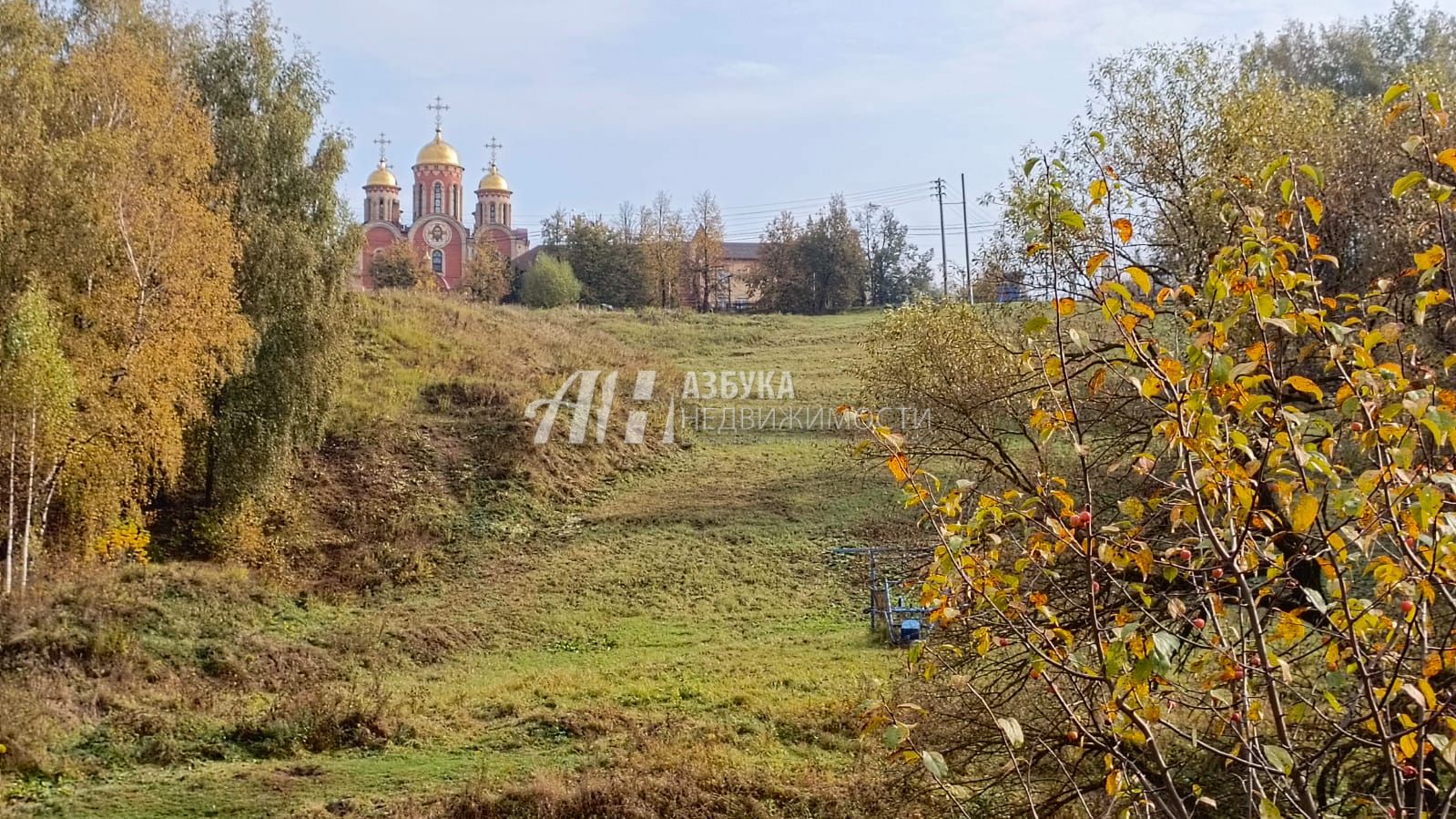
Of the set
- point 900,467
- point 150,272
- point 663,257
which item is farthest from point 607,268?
point 900,467

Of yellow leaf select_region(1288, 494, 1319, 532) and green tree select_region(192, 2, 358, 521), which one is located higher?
green tree select_region(192, 2, 358, 521)

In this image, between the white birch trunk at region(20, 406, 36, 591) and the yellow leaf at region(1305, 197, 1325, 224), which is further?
the white birch trunk at region(20, 406, 36, 591)

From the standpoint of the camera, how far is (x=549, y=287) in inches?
1560

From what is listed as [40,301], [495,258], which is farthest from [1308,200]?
[495,258]

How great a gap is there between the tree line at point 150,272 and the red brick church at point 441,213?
1482 inches

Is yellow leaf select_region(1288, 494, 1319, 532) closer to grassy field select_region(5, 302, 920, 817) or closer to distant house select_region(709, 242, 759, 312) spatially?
grassy field select_region(5, 302, 920, 817)

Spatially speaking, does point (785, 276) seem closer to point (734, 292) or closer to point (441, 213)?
point (734, 292)

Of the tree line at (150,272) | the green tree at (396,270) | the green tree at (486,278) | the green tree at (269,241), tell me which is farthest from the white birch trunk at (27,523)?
the green tree at (486,278)

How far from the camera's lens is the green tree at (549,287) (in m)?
39.5

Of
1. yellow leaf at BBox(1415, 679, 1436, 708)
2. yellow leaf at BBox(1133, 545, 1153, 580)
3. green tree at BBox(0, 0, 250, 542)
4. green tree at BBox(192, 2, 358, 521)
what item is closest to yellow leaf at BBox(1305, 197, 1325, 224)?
yellow leaf at BBox(1133, 545, 1153, 580)

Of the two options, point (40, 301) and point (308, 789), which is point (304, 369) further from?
point (308, 789)

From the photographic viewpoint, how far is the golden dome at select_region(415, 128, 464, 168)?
56.2 meters

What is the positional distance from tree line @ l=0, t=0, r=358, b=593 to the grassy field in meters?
1.75

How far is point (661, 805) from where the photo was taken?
23.9 ft
